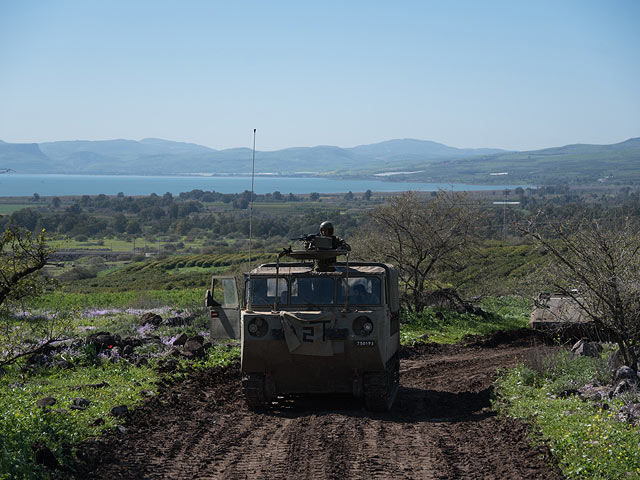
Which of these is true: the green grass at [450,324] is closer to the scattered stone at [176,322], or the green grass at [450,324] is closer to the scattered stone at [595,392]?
the scattered stone at [176,322]

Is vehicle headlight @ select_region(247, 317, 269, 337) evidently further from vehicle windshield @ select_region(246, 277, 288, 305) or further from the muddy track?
the muddy track

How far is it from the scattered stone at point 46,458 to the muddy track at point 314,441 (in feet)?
1.07

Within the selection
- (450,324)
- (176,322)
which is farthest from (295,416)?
(450,324)

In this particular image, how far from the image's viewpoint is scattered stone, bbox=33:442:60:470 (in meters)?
8.70

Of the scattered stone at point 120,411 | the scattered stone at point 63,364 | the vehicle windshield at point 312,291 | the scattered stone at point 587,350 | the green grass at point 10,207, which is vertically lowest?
the green grass at point 10,207

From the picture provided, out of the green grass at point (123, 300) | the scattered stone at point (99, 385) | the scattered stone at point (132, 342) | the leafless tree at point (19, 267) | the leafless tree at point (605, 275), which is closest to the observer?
the leafless tree at point (19, 267)

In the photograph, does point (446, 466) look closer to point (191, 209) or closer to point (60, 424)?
point (60, 424)

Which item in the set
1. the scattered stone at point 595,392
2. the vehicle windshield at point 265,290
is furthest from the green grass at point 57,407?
the scattered stone at point 595,392

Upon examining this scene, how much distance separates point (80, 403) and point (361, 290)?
16.5 ft

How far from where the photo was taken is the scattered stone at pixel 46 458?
8703 millimetres

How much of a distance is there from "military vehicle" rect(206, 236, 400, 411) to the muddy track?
50 cm

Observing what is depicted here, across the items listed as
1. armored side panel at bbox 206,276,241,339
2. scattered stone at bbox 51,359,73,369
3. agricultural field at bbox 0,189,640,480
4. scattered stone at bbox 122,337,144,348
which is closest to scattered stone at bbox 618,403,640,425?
agricultural field at bbox 0,189,640,480

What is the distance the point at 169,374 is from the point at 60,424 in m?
5.41

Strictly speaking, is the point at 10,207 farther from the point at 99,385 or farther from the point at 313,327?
the point at 313,327
